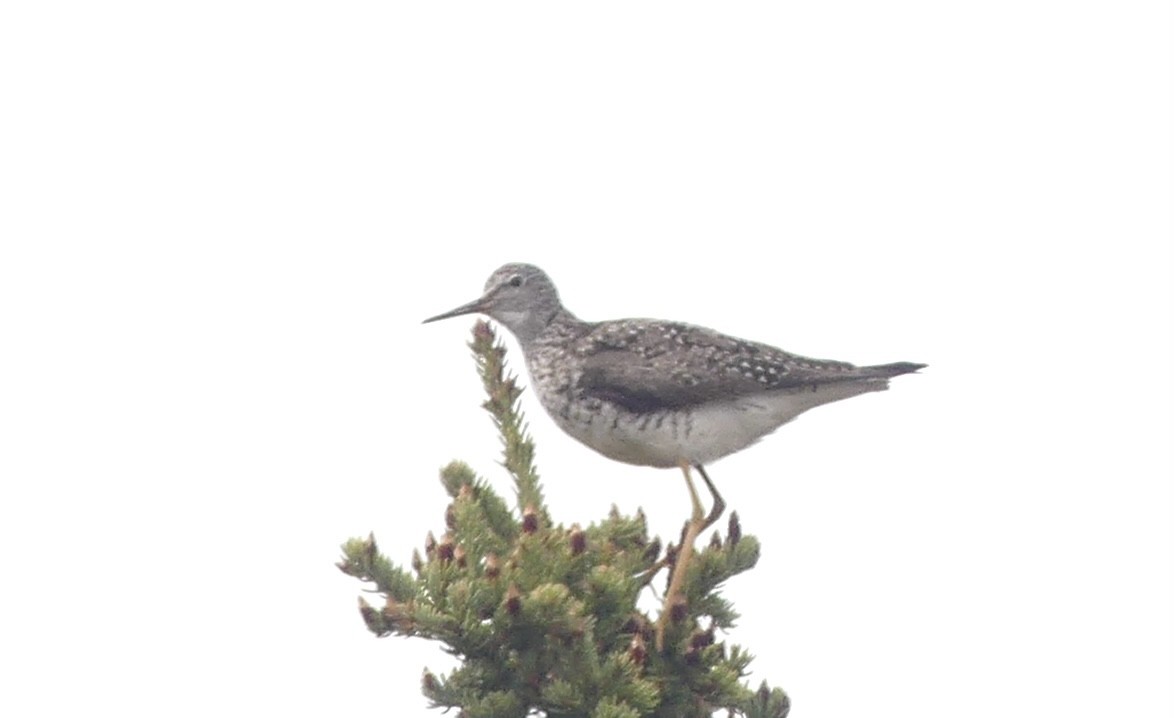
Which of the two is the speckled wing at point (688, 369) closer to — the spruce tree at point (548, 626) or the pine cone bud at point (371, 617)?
the spruce tree at point (548, 626)

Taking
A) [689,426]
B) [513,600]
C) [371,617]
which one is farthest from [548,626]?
[689,426]

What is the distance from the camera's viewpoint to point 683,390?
10805 mm

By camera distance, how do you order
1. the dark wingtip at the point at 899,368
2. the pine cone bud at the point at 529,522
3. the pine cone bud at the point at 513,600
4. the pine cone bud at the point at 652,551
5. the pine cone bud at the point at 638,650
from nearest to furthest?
the pine cone bud at the point at 513,600 < the pine cone bud at the point at 638,650 < the pine cone bud at the point at 529,522 < the pine cone bud at the point at 652,551 < the dark wingtip at the point at 899,368

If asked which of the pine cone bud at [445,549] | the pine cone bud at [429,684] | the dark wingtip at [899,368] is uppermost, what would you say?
the dark wingtip at [899,368]

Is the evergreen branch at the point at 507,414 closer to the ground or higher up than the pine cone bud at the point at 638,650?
higher up

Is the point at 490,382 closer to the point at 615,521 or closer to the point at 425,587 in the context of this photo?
the point at 615,521

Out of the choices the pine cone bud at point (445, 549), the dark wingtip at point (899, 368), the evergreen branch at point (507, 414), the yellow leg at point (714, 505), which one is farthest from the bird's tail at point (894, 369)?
the pine cone bud at point (445, 549)

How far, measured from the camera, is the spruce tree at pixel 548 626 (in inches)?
255

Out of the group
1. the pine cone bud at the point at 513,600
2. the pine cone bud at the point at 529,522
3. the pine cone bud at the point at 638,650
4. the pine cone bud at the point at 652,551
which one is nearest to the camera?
the pine cone bud at the point at 513,600

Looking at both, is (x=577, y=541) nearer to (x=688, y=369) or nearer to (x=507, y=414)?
(x=507, y=414)

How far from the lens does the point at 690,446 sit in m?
10.6

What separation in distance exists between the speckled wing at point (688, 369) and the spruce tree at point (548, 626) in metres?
3.07

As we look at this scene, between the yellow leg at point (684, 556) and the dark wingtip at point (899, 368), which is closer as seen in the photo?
the yellow leg at point (684, 556)

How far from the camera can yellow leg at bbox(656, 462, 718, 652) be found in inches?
283
